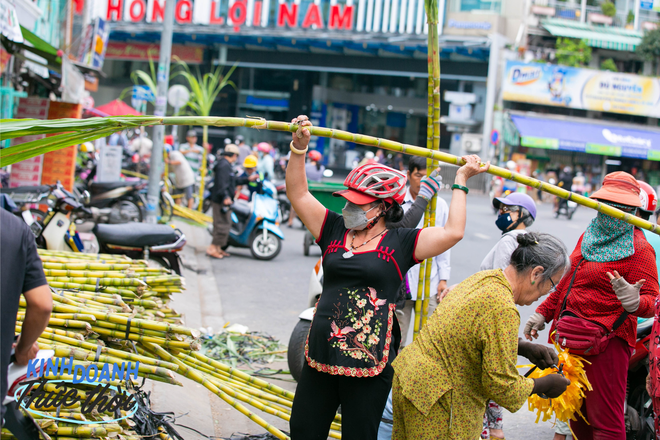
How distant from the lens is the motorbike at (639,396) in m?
3.98

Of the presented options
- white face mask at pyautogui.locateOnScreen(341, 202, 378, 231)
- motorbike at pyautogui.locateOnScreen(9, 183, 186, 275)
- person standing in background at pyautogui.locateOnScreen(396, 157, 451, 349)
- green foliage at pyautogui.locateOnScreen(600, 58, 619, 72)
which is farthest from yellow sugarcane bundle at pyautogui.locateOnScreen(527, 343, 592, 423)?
green foliage at pyautogui.locateOnScreen(600, 58, 619, 72)

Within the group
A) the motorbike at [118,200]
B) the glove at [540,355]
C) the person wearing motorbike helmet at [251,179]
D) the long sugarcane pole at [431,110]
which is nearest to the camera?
the glove at [540,355]

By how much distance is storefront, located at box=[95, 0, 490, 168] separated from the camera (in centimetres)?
3180

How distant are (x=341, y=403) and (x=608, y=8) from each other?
34.2 meters

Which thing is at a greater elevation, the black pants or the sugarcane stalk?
the black pants

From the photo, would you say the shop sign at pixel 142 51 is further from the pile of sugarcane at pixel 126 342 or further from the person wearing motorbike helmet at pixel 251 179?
the pile of sugarcane at pixel 126 342

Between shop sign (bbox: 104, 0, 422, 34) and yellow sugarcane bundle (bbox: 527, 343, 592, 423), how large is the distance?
96.8ft

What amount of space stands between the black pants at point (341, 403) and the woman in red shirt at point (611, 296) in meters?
1.37

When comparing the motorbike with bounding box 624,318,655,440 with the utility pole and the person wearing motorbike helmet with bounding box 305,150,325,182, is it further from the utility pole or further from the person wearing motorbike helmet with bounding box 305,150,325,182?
the person wearing motorbike helmet with bounding box 305,150,325,182

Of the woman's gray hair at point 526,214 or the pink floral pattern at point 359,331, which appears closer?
the pink floral pattern at point 359,331

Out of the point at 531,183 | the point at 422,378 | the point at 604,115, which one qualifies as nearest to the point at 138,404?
the point at 422,378

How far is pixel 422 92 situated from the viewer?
3659 cm

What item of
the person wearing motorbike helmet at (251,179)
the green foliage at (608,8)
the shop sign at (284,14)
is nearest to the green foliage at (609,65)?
the green foliage at (608,8)

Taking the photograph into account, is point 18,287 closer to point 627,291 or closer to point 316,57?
point 627,291
